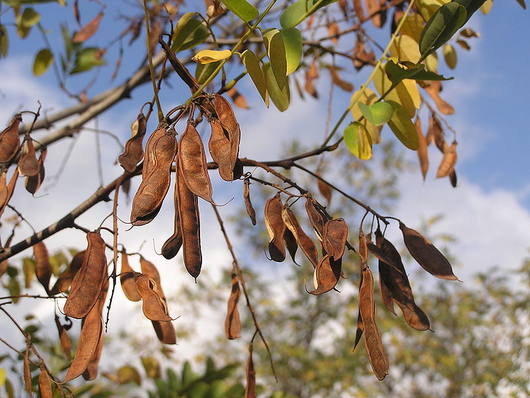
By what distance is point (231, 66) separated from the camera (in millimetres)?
2092

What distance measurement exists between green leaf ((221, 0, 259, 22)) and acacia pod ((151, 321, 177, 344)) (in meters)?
0.52

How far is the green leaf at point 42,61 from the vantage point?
6.63 ft

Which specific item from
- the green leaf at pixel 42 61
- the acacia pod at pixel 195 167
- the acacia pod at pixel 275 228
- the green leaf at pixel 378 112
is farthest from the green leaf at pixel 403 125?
the green leaf at pixel 42 61

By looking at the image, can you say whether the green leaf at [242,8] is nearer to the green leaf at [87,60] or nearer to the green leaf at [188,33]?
the green leaf at [188,33]

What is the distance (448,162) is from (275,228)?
71cm

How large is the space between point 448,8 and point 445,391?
6.35m

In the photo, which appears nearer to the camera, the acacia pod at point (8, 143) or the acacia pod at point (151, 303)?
the acacia pod at point (151, 303)

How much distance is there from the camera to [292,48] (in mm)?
811

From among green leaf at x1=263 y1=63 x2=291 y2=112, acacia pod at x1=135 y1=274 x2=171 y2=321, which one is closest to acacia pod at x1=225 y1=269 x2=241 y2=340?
acacia pod at x1=135 y1=274 x2=171 y2=321

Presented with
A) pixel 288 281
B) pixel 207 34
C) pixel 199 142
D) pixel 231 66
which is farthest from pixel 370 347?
pixel 288 281

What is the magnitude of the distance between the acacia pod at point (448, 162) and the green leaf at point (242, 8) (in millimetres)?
701

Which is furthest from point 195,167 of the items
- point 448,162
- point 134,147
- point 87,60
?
point 87,60

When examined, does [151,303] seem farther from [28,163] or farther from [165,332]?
[28,163]

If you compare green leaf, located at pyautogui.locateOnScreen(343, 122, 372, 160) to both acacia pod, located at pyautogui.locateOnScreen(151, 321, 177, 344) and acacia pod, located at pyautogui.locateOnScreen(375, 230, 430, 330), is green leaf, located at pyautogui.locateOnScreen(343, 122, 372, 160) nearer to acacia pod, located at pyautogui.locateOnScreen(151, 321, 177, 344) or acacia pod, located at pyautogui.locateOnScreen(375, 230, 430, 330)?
acacia pod, located at pyautogui.locateOnScreen(375, 230, 430, 330)
